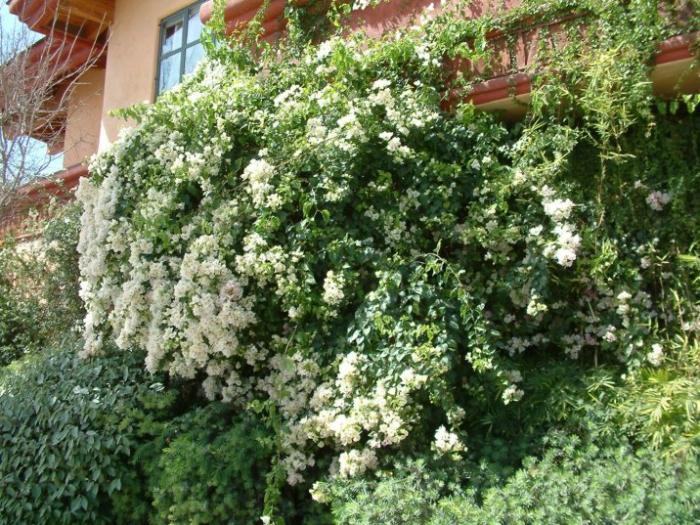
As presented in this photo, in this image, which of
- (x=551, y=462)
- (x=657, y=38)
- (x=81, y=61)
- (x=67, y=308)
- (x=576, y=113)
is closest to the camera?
(x=551, y=462)

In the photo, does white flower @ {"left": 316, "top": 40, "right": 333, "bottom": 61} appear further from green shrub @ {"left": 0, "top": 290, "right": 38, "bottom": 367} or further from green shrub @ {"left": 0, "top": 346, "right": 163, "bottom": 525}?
green shrub @ {"left": 0, "top": 290, "right": 38, "bottom": 367}

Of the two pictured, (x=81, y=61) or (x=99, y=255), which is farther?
(x=81, y=61)

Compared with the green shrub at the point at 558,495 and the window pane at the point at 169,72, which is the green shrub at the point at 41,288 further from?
the green shrub at the point at 558,495

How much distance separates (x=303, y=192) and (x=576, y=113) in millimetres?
1868

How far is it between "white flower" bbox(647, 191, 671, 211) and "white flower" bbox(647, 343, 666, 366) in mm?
870

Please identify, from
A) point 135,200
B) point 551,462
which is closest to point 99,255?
point 135,200

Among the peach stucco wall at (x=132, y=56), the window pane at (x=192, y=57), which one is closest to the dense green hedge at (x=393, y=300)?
the window pane at (x=192, y=57)

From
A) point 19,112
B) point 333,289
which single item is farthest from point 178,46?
point 333,289

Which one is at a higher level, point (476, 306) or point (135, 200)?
point (135, 200)

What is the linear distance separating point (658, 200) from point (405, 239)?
1.59m

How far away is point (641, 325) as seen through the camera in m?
3.85

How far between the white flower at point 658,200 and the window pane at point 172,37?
5.99 m

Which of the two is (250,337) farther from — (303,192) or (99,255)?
(99,255)

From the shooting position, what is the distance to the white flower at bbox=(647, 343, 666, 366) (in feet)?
12.3
